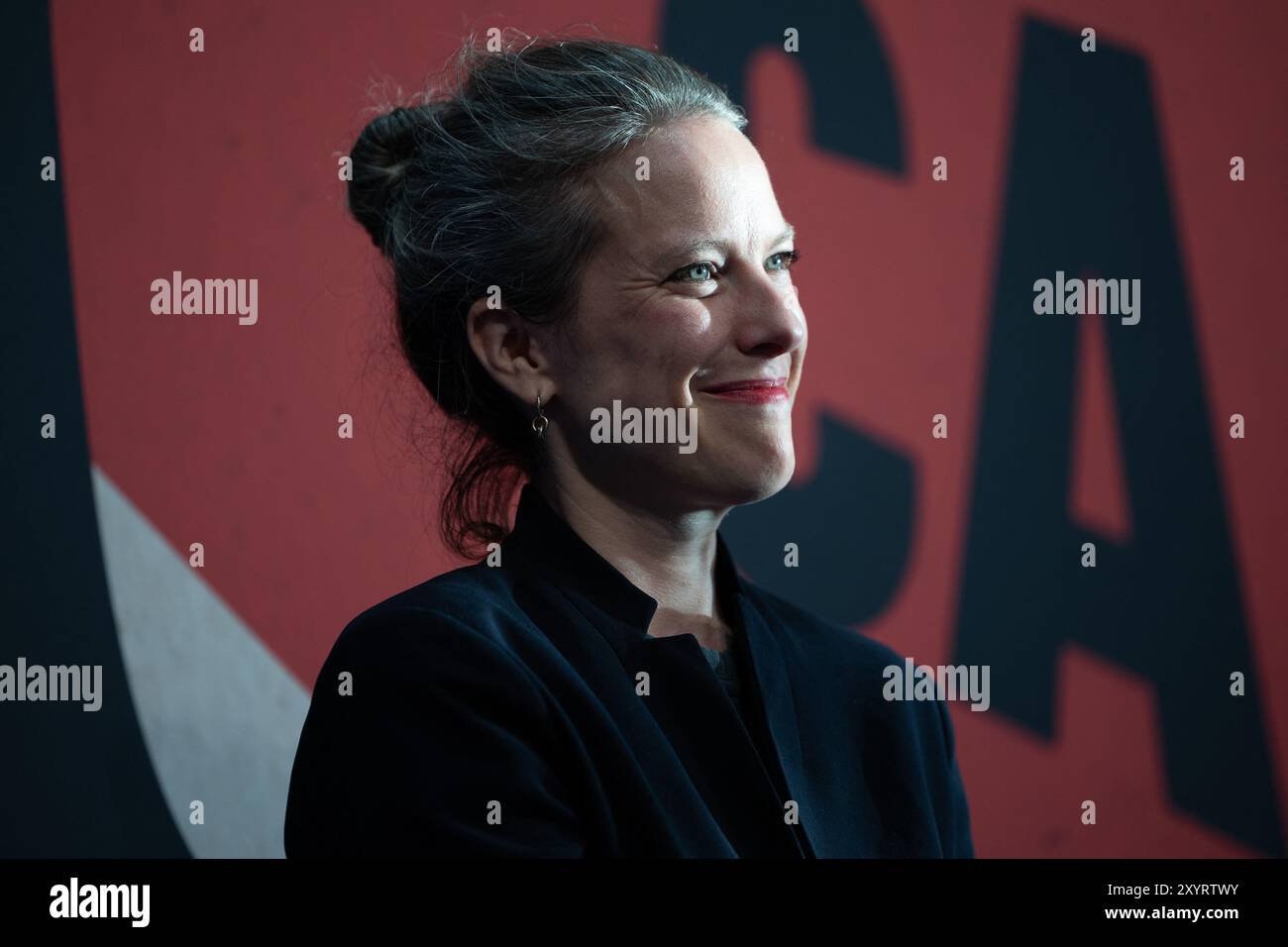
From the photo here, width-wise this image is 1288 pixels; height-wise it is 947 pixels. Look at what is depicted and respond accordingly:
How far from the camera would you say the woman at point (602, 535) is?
1011 millimetres

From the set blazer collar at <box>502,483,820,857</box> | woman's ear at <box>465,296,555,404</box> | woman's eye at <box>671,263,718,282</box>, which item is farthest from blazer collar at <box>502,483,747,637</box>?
woman's eye at <box>671,263,718,282</box>

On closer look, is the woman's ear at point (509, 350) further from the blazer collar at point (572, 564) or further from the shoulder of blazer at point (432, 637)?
the shoulder of blazer at point (432, 637)

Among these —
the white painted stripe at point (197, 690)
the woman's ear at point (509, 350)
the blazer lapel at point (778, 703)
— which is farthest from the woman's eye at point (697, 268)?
the white painted stripe at point (197, 690)

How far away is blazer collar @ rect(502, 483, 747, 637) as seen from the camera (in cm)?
118

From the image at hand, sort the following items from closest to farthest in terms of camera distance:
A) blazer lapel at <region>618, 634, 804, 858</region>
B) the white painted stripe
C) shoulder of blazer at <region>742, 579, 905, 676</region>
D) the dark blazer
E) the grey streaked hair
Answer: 1. the dark blazer
2. blazer lapel at <region>618, 634, 804, 858</region>
3. the grey streaked hair
4. shoulder of blazer at <region>742, 579, 905, 676</region>
5. the white painted stripe

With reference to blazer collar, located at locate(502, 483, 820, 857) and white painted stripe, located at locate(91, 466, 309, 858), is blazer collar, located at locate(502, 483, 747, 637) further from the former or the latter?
white painted stripe, located at locate(91, 466, 309, 858)

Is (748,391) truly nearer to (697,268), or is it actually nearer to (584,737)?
(697,268)

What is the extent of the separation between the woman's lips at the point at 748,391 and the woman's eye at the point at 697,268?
0.10 m

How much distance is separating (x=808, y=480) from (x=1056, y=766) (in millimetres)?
644

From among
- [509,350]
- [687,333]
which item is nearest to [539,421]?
[509,350]

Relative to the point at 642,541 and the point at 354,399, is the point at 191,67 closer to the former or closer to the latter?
the point at 354,399

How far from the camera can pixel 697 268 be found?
3.93 feet

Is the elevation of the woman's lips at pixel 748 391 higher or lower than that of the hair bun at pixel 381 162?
lower
